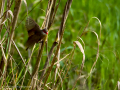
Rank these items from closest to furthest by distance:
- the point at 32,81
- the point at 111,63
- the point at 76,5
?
the point at 32,81 → the point at 111,63 → the point at 76,5

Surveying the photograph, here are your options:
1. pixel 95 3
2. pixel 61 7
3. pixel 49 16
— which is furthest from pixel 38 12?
pixel 49 16

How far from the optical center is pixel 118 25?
2617mm

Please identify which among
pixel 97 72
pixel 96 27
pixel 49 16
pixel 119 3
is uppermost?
pixel 49 16

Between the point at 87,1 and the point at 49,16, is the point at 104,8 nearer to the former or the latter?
the point at 87,1

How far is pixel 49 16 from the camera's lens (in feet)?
4.41

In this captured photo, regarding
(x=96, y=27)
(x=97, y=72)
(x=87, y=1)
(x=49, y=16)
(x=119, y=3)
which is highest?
(x=49, y=16)

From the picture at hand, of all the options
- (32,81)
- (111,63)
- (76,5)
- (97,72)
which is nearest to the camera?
(32,81)

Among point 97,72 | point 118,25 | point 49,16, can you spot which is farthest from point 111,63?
point 49,16

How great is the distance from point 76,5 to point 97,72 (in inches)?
40.8

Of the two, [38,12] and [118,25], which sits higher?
[38,12]

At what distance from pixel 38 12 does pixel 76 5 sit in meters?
0.57

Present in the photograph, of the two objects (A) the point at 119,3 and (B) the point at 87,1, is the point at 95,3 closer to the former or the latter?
(B) the point at 87,1

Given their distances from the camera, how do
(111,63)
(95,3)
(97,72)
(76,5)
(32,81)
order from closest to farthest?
1. (32,81)
2. (111,63)
3. (97,72)
4. (95,3)
5. (76,5)

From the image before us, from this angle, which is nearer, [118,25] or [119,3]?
[118,25]
